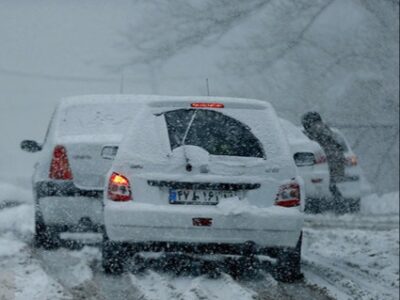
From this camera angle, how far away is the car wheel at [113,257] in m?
7.96

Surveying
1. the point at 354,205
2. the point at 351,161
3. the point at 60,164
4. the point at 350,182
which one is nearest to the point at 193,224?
the point at 60,164

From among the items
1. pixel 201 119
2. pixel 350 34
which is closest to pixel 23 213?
pixel 201 119

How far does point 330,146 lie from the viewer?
14.7m

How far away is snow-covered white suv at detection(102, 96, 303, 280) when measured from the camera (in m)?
7.56

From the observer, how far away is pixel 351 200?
50.2ft

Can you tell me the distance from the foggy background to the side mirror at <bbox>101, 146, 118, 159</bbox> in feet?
5.18

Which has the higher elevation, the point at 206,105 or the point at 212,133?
the point at 206,105

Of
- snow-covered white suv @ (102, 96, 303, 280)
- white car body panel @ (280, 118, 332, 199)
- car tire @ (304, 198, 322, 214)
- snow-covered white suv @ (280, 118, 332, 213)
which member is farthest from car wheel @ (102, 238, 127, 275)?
car tire @ (304, 198, 322, 214)

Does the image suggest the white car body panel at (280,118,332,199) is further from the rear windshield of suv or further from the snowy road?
the rear windshield of suv

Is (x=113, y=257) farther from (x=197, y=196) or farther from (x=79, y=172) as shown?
(x=79, y=172)

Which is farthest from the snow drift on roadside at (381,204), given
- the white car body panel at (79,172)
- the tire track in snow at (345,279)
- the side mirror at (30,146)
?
the white car body panel at (79,172)

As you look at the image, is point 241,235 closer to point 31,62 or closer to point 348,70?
point 348,70

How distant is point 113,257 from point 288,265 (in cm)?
146

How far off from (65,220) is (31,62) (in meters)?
22.3
